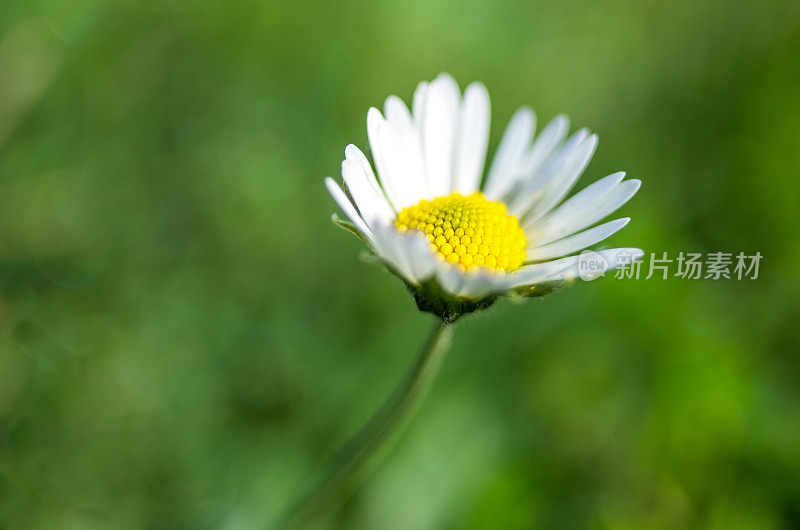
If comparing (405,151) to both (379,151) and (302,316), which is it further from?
(302,316)

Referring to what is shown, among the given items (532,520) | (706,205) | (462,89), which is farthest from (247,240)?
(706,205)

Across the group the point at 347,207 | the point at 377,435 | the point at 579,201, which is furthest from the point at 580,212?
the point at 377,435

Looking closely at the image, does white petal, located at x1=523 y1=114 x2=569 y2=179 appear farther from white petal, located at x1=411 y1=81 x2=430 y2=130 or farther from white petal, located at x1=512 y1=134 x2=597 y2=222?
white petal, located at x1=411 y1=81 x2=430 y2=130

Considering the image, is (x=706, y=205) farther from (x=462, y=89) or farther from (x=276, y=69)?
(x=276, y=69)

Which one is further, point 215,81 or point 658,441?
point 215,81

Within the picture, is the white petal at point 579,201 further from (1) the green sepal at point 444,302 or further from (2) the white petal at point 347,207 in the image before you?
(2) the white petal at point 347,207

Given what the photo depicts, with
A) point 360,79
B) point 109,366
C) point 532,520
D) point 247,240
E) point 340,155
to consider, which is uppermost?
point 360,79
